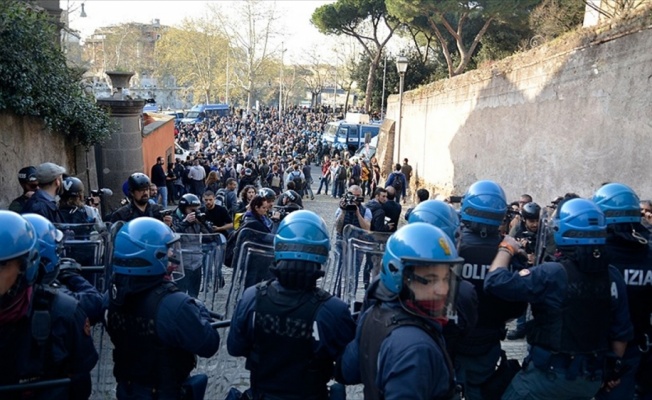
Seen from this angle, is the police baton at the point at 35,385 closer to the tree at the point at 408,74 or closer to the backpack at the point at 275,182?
the backpack at the point at 275,182

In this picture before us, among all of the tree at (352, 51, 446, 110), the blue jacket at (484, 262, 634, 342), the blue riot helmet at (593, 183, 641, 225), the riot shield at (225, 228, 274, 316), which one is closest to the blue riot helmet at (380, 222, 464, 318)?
the blue jacket at (484, 262, 634, 342)

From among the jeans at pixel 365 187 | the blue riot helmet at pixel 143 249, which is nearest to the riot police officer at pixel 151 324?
the blue riot helmet at pixel 143 249

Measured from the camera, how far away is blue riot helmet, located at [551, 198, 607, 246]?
329 cm

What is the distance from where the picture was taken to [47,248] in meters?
3.11

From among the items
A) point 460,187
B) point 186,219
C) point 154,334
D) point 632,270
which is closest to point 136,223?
point 154,334

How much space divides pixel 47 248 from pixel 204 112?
50881 mm

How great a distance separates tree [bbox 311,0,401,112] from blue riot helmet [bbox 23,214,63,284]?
34734 mm

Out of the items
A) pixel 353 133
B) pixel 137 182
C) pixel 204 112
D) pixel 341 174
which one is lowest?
pixel 341 174

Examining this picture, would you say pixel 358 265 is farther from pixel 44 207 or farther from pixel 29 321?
pixel 44 207

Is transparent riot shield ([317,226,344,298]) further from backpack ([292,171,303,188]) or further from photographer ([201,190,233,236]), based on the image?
backpack ([292,171,303,188])

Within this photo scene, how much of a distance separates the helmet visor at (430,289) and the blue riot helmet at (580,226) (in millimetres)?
1171

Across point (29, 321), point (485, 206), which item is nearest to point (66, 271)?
point (29, 321)

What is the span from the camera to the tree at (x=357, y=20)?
3659 centimetres

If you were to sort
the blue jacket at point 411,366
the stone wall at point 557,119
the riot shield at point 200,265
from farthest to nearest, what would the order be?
the stone wall at point 557,119, the riot shield at point 200,265, the blue jacket at point 411,366
